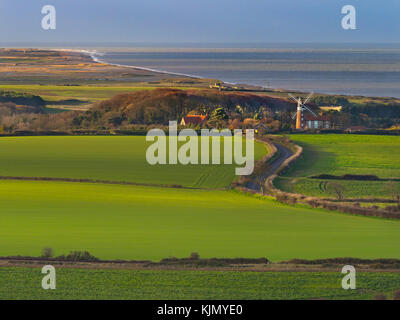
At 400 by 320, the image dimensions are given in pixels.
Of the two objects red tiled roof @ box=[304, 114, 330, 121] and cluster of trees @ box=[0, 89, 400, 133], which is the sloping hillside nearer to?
cluster of trees @ box=[0, 89, 400, 133]

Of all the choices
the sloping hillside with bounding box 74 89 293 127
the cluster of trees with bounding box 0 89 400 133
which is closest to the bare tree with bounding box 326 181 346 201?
the cluster of trees with bounding box 0 89 400 133

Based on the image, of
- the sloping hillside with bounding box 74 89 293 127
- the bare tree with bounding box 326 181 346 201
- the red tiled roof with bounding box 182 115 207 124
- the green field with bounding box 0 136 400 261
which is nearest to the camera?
the green field with bounding box 0 136 400 261

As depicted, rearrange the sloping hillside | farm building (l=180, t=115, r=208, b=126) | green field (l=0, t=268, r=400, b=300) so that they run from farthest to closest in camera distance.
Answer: the sloping hillside < farm building (l=180, t=115, r=208, b=126) < green field (l=0, t=268, r=400, b=300)

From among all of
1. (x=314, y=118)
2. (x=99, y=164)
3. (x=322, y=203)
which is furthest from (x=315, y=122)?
(x=322, y=203)

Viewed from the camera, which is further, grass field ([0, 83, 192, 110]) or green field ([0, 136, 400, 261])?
grass field ([0, 83, 192, 110])

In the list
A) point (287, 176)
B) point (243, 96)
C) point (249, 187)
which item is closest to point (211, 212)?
point (249, 187)

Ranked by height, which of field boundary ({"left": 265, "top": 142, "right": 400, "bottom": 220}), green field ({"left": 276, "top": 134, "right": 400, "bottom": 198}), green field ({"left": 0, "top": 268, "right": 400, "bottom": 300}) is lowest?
green field ({"left": 0, "top": 268, "right": 400, "bottom": 300})
